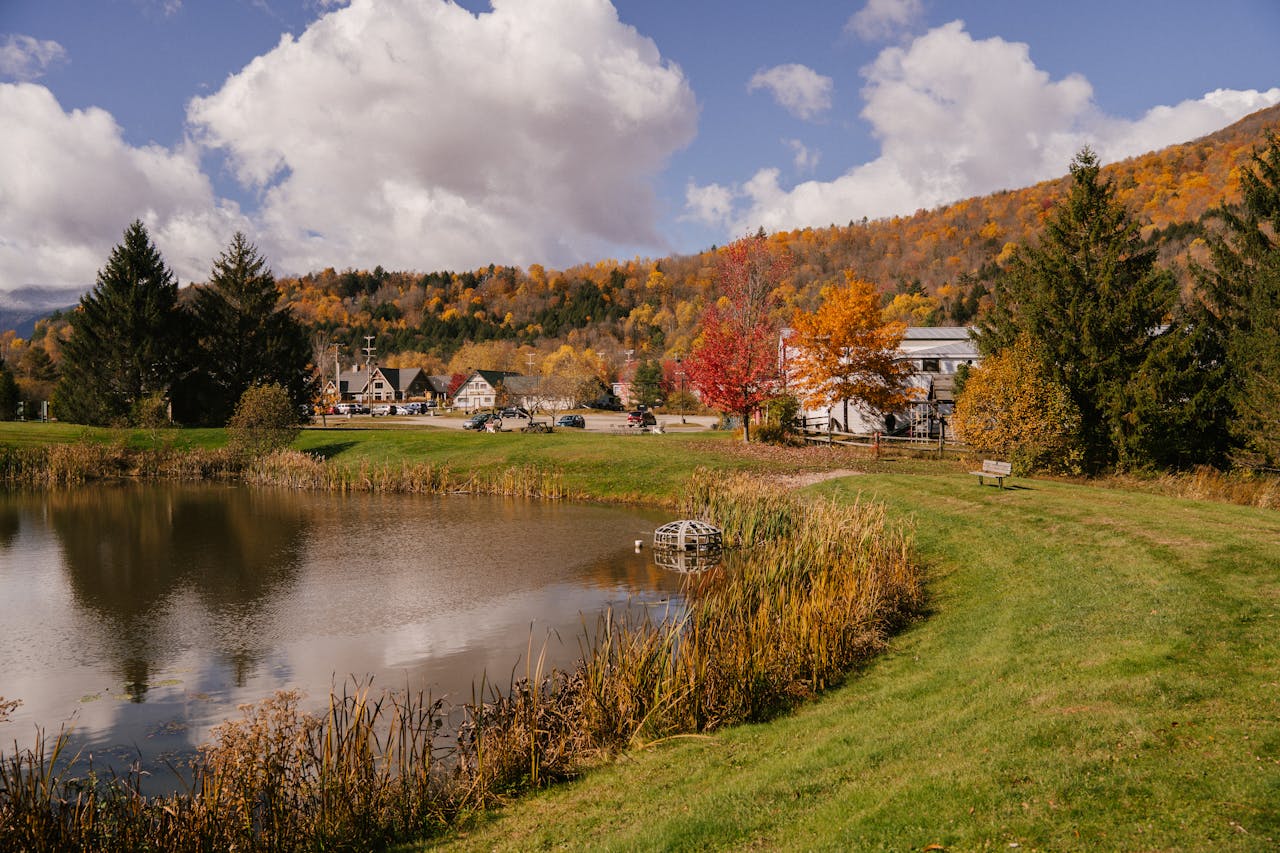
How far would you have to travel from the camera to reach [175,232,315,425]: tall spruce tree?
6294 cm

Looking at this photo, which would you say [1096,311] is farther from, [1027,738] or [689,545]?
[1027,738]

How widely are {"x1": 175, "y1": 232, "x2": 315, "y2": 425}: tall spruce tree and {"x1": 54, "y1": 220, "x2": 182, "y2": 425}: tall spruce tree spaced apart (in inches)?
106

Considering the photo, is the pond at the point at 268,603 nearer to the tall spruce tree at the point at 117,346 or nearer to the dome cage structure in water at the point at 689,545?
the dome cage structure in water at the point at 689,545

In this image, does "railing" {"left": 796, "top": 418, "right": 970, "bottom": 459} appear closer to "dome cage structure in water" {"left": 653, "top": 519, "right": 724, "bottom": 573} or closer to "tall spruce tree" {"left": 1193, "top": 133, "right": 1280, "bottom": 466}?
"tall spruce tree" {"left": 1193, "top": 133, "right": 1280, "bottom": 466}

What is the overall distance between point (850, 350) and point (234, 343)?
49137mm

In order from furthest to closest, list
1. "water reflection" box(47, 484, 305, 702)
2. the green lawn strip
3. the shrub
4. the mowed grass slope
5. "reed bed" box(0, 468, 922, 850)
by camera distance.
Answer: the shrub < the green lawn strip < "water reflection" box(47, 484, 305, 702) < "reed bed" box(0, 468, 922, 850) < the mowed grass slope

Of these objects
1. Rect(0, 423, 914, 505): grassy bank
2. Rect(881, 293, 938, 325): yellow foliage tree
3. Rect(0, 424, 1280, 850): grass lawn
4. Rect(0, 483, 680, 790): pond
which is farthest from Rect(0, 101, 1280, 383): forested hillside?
Rect(0, 424, 1280, 850): grass lawn

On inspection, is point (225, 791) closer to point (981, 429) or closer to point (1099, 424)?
point (981, 429)

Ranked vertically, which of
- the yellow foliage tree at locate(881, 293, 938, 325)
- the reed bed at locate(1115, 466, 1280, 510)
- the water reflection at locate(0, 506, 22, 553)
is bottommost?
the water reflection at locate(0, 506, 22, 553)

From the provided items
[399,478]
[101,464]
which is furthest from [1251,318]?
[101,464]

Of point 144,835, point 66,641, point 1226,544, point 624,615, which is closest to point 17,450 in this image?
point 66,641

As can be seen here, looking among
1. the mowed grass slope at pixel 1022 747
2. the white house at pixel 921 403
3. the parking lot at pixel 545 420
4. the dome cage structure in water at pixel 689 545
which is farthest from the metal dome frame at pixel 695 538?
the parking lot at pixel 545 420

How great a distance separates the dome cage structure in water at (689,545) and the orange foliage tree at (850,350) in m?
23.1

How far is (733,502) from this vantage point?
92.3 feet
